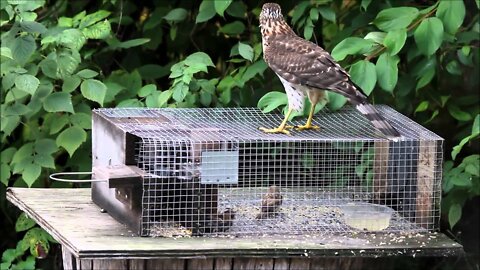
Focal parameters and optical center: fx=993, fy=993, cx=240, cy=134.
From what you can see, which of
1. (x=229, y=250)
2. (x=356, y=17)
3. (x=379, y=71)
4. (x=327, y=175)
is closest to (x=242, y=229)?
(x=229, y=250)

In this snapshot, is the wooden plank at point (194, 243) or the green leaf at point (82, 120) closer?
the wooden plank at point (194, 243)

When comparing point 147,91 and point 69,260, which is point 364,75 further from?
point 69,260

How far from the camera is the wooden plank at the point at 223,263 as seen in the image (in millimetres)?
3775

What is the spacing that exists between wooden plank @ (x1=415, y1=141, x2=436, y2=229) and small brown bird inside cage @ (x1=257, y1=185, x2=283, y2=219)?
1.90ft

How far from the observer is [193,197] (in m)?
3.73

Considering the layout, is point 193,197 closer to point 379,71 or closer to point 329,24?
point 379,71

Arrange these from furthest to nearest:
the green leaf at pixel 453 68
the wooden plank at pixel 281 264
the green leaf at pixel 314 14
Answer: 1. the green leaf at pixel 453 68
2. the green leaf at pixel 314 14
3. the wooden plank at pixel 281 264

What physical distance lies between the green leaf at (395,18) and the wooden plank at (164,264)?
1.70 metres

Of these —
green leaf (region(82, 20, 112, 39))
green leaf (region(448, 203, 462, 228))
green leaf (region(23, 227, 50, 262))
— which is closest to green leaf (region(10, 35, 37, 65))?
green leaf (region(82, 20, 112, 39))

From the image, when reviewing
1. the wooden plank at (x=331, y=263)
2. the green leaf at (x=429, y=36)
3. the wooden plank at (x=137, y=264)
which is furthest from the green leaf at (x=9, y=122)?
the green leaf at (x=429, y=36)

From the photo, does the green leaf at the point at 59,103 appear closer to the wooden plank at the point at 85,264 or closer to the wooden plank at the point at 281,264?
the wooden plank at the point at 85,264

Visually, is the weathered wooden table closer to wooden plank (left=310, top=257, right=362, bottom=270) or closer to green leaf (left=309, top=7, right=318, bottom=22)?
wooden plank (left=310, top=257, right=362, bottom=270)

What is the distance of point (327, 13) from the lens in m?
5.15

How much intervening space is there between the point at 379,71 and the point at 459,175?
75cm
